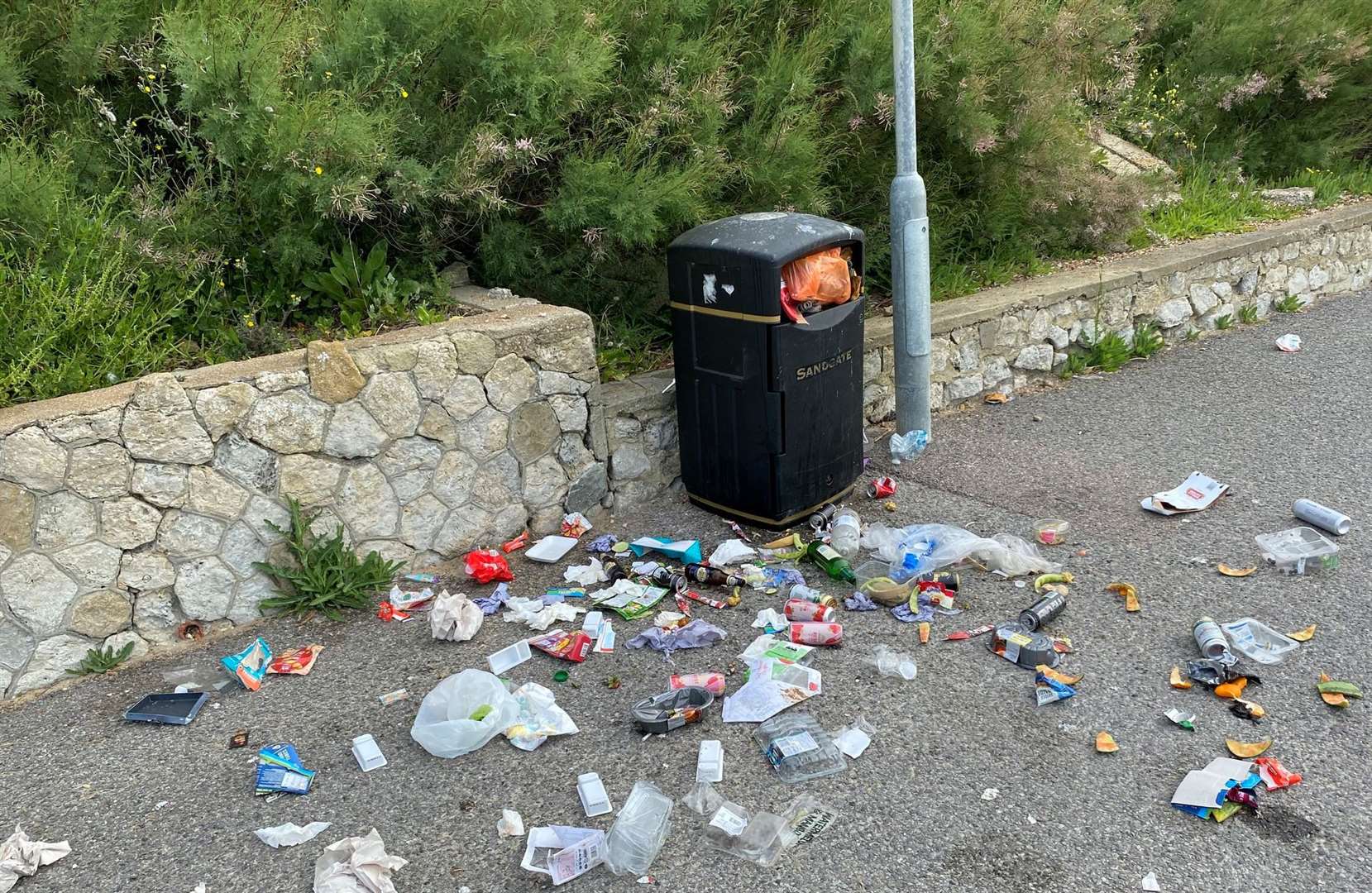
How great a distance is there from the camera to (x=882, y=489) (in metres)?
5.03

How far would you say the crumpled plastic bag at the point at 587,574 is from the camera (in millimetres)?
4293

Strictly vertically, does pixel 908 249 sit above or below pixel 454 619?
above

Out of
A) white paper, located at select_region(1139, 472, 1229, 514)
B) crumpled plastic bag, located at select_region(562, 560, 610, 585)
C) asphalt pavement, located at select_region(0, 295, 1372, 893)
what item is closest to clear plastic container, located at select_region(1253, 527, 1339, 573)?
asphalt pavement, located at select_region(0, 295, 1372, 893)

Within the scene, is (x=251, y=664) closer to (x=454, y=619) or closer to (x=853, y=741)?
(x=454, y=619)

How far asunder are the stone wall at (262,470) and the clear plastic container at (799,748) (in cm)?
181

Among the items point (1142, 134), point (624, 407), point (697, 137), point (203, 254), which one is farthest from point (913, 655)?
point (1142, 134)

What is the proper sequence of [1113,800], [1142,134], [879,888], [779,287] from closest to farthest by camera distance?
[879,888], [1113,800], [779,287], [1142,134]

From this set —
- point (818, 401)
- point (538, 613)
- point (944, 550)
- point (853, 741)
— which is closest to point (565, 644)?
point (538, 613)

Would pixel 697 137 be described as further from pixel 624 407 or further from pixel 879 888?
pixel 879 888

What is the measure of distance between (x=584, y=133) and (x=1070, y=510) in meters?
3.06

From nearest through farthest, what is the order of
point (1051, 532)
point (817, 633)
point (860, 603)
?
point (817, 633) → point (860, 603) → point (1051, 532)

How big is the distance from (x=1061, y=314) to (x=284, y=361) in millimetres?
4761

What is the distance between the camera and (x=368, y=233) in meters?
4.97

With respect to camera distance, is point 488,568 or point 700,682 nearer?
point 700,682
